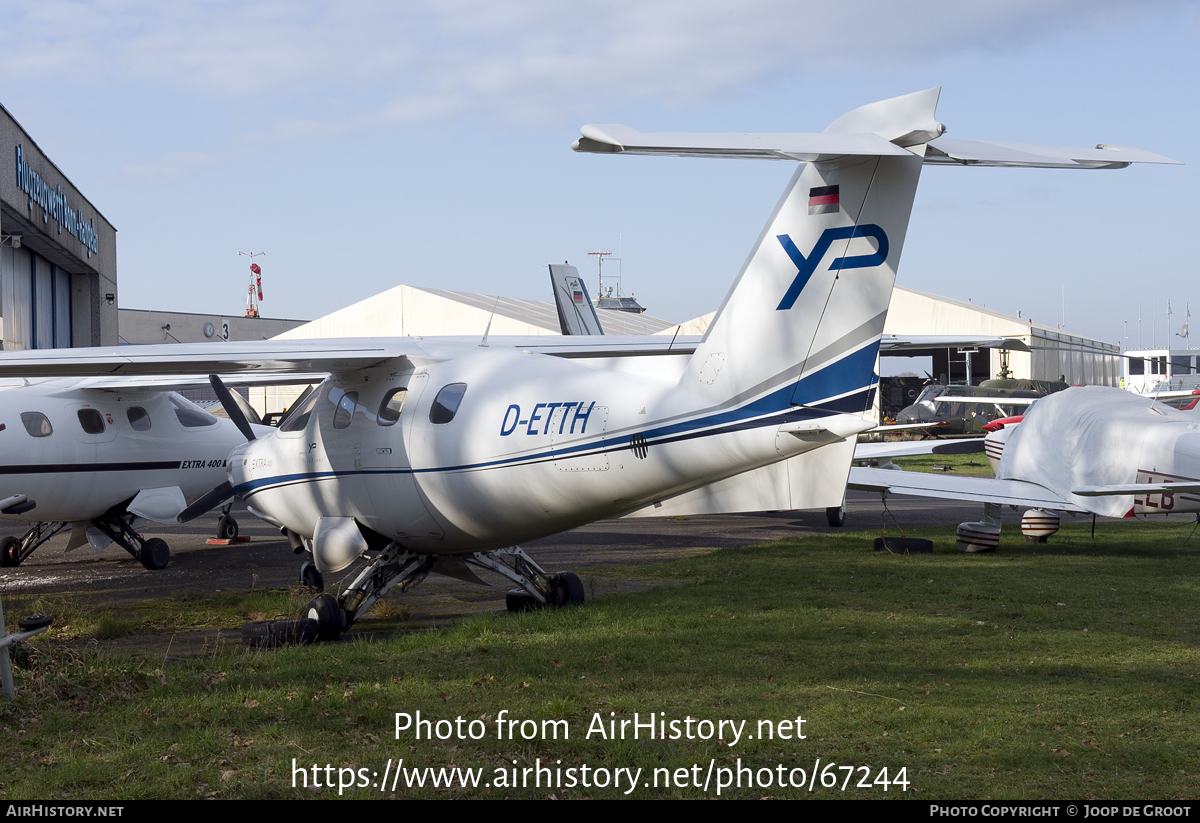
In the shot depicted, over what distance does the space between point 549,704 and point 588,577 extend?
5.76 meters

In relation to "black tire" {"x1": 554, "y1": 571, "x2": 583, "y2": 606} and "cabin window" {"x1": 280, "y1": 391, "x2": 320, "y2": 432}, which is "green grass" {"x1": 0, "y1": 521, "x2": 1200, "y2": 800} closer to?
"black tire" {"x1": 554, "y1": 571, "x2": 583, "y2": 606}

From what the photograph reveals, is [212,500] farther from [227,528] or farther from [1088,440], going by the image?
[1088,440]

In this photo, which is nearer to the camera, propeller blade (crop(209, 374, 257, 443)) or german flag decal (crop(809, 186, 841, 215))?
german flag decal (crop(809, 186, 841, 215))

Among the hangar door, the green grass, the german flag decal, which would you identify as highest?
the hangar door

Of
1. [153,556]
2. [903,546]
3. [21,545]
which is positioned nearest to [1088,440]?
[903,546]

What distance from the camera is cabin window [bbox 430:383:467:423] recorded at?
813 cm

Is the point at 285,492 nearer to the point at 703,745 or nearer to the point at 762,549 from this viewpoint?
the point at 703,745

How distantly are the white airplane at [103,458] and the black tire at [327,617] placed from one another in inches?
231

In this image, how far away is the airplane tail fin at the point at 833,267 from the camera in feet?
20.5

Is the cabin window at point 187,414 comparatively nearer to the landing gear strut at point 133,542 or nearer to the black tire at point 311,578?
the landing gear strut at point 133,542

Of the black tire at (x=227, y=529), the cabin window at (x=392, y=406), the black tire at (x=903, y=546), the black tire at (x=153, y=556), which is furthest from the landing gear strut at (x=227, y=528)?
the black tire at (x=903, y=546)

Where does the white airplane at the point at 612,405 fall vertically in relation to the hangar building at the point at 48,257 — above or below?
below

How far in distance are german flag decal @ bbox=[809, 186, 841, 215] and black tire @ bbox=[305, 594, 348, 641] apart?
5180mm

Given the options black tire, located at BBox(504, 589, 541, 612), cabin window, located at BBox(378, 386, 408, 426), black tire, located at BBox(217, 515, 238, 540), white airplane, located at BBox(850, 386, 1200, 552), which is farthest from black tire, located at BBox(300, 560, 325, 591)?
white airplane, located at BBox(850, 386, 1200, 552)
